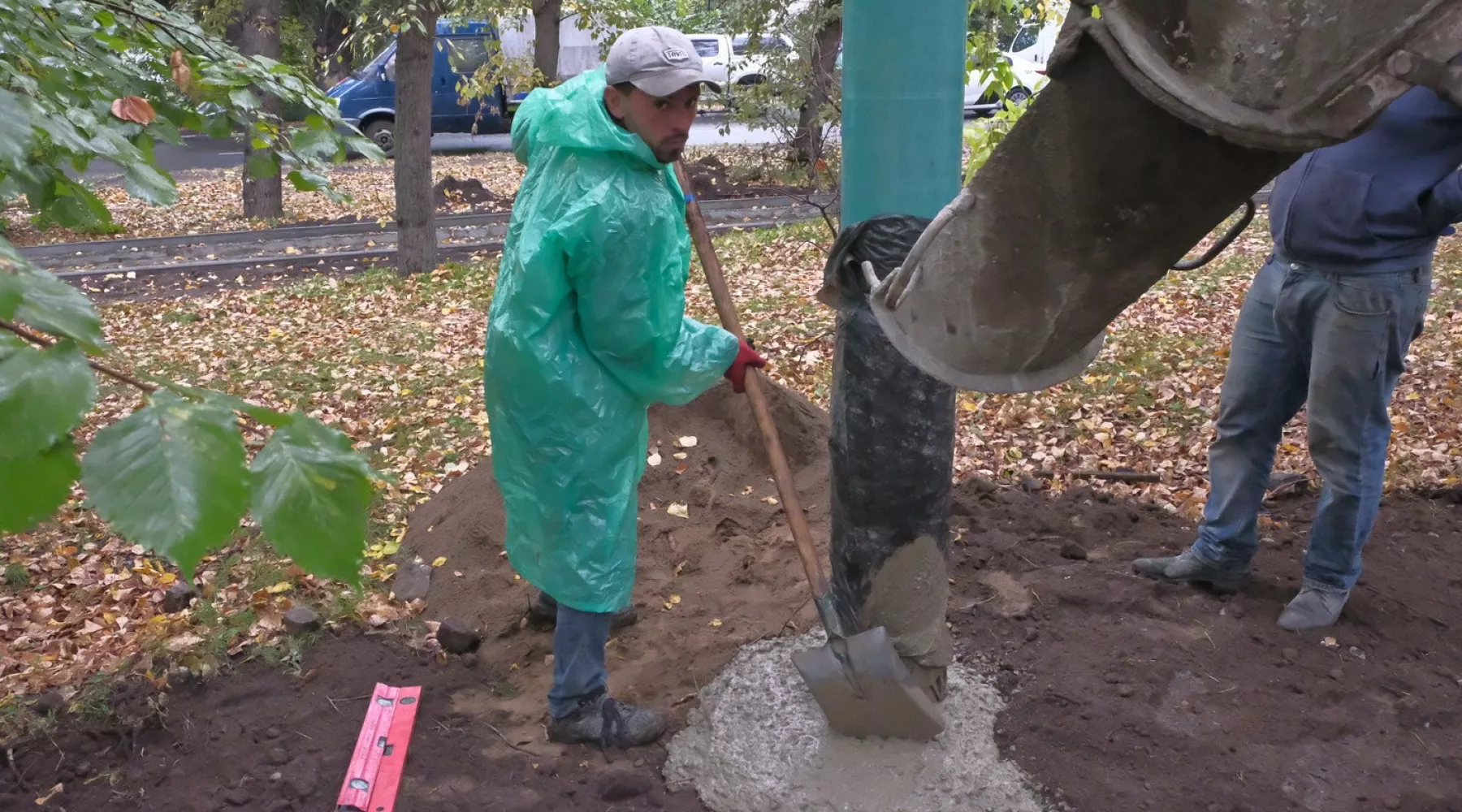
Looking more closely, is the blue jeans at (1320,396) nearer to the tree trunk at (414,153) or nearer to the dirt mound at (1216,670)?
the dirt mound at (1216,670)

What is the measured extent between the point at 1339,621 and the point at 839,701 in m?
1.84

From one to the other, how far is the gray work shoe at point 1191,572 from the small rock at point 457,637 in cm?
244

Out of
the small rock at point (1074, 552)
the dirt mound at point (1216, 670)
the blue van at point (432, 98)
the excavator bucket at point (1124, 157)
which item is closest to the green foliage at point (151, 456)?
the excavator bucket at point (1124, 157)

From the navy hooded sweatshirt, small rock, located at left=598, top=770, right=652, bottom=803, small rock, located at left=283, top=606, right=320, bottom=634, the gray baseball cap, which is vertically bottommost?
small rock, located at left=598, top=770, right=652, bottom=803

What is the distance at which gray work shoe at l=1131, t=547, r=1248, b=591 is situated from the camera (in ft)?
12.3

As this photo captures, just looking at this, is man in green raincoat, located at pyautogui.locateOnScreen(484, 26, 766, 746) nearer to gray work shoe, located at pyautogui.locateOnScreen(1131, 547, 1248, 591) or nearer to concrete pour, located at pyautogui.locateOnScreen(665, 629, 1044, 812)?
concrete pour, located at pyautogui.locateOnScreen(665, 629, 1044, 812)

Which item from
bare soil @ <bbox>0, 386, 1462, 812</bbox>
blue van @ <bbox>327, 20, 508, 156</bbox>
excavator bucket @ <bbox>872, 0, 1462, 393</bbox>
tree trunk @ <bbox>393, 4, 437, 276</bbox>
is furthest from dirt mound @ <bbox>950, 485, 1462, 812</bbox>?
blue van @ <bbox>327, 20, 508, 156</bbox>

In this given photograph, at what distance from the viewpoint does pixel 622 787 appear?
9.69ft

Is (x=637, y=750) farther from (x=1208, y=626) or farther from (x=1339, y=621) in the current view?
(x=1339, y=621)

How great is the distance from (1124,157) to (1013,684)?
88.4 inches

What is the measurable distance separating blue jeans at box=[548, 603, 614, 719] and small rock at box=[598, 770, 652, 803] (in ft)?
0.90

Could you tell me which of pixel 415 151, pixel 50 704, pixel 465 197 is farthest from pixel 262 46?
pixel 50 704

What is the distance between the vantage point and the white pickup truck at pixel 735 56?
31.1 feet

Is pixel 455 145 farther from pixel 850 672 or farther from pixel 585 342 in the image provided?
pixel 850 672
